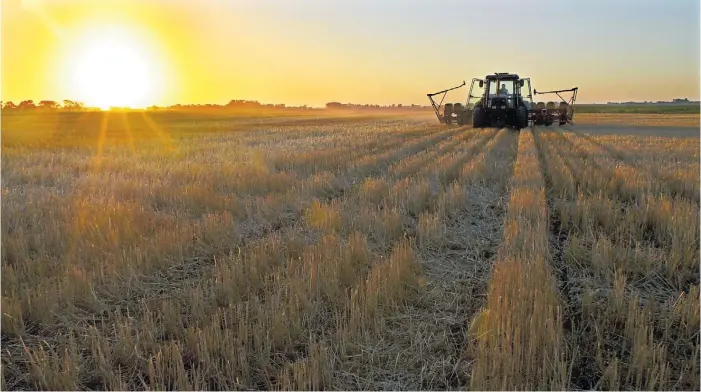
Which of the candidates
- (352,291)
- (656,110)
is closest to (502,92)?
(352,291)

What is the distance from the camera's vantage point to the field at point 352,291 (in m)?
2.47

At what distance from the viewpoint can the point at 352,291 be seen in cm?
319

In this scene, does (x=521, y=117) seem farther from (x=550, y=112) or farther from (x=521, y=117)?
(x=550, y=112)

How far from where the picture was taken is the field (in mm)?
2467

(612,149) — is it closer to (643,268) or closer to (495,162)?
(495,162)

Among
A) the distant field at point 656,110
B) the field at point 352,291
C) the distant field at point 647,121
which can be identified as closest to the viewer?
the field at point 352,291

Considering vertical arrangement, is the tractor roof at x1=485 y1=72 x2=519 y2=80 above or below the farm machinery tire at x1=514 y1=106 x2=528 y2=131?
above

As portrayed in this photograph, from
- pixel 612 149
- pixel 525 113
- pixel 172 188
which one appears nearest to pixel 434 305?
pixel 172 188

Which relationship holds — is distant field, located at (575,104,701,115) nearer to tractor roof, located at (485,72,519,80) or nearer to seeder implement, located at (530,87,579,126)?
seeder implement, located at (530,87,579,126)

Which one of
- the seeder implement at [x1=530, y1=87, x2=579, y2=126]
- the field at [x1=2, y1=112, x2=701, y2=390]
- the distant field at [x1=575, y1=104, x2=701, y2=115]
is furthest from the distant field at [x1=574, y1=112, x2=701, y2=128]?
the field at [x1=2, y1=112, x2=701, y2=390]

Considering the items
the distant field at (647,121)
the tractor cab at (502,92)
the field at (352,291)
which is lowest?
Answer: the field at (352,291)

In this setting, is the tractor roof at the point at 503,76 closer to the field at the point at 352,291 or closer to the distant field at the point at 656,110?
the field at the point at 352,291

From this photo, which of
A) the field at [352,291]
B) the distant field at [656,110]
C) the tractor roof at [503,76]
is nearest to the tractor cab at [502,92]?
the tractor roof at [503,76]

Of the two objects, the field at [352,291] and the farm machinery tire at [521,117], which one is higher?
the farm machinery tire at [521,117]
